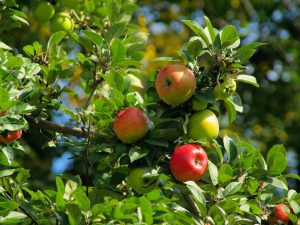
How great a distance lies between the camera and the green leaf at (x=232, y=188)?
7.12 ft

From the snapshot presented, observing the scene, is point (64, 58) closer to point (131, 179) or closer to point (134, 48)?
point (134, 48)

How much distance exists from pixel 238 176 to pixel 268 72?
153 inches

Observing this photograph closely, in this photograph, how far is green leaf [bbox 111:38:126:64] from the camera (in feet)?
8.09

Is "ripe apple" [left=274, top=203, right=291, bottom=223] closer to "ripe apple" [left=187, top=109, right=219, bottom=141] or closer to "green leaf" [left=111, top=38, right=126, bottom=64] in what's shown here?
"ripe apple" [left=187, top=109, right=219, bottom=141]

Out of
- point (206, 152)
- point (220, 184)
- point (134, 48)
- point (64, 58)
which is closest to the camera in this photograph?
point (220, 184)

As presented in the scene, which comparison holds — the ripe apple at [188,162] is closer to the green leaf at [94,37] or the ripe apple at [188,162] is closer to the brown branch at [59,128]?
the brown branch at [59,128]

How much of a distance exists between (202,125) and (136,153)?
0.71ft

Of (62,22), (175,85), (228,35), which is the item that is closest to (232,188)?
(175,85)

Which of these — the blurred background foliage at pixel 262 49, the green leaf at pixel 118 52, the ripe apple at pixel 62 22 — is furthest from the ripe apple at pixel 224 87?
the blurred background foliage at pixel 262 49

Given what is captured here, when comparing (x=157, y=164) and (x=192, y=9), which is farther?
(x=192, y=9)

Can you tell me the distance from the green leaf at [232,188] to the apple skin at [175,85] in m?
0.29

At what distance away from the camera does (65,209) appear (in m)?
2.33

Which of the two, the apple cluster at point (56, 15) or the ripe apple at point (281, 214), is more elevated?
the apple cluster at point (56, 15)

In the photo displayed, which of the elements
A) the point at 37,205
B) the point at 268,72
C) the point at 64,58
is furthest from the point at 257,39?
the point at 37,205
